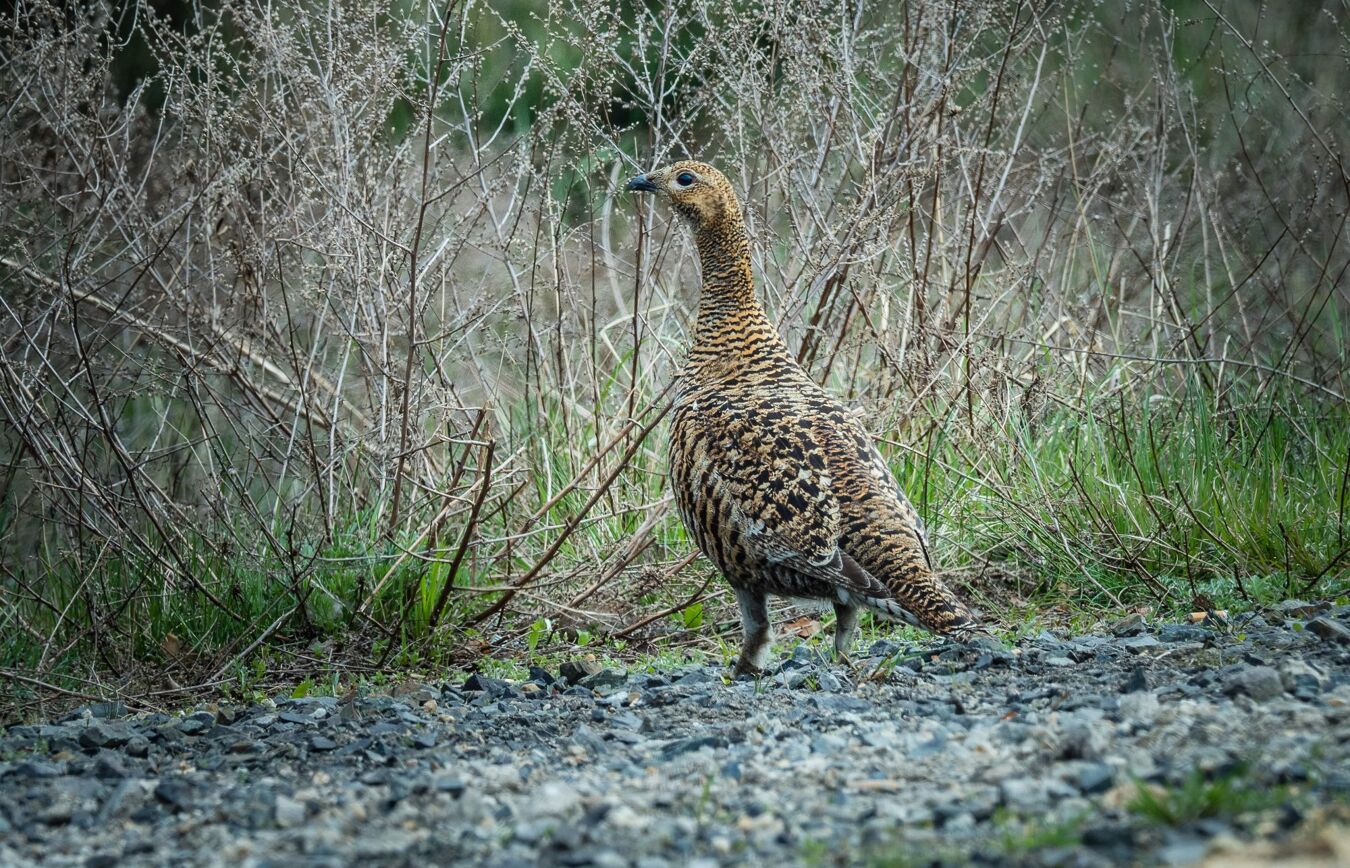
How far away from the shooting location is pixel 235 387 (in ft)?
24.5

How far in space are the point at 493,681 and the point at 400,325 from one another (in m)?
2.22

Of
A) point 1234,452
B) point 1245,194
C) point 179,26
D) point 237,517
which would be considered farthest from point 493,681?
point 179,26

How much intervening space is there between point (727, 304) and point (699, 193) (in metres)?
0.56

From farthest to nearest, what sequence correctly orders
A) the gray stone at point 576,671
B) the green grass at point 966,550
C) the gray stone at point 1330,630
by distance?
the green grass at point 966,550 → the gray stone at point 576,671 → the gray stone at point 1330,630

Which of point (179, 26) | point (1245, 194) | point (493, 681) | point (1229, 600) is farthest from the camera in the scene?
point (179, 26)

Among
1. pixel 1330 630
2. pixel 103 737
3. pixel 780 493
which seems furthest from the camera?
pixel 780 493

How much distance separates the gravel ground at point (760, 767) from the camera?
9.93 feet

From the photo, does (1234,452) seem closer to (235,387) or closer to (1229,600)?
(1229,600)

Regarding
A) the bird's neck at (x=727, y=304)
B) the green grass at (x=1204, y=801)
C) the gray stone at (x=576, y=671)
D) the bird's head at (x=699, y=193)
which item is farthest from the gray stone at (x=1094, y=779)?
the bird's head at (x=699, y=193)

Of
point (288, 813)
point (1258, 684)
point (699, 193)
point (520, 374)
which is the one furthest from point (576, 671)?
point (520, 374)

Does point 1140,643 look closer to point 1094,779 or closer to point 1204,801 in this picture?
point 1094,779

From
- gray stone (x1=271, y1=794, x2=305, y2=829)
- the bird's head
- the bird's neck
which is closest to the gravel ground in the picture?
gray stone (x1=271, y1=794, x2=305, y2=829)

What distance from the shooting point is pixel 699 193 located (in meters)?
6.24

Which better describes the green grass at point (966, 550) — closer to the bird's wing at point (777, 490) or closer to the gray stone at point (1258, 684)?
the bird's wing at point (777, 490)
